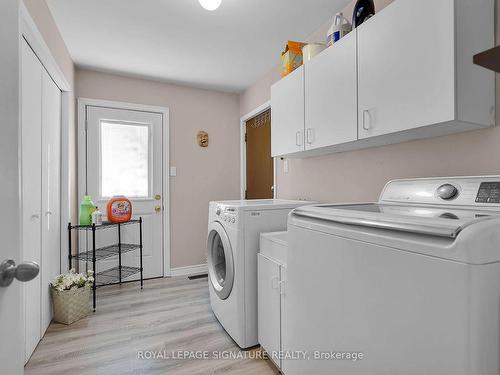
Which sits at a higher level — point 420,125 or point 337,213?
point 420,125

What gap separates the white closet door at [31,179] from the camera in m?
1.68

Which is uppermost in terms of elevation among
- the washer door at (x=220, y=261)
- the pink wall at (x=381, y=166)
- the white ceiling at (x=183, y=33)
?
the white ceiling at (x=183, y=33)

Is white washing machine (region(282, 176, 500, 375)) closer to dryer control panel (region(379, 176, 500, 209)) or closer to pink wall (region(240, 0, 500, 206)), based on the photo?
dryer control panel (region(379, 176, 500, 209))

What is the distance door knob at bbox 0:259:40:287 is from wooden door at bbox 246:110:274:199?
2533 mm

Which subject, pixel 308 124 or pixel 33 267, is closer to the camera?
pixel 33 267

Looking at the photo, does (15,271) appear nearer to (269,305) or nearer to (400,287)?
(400,287)

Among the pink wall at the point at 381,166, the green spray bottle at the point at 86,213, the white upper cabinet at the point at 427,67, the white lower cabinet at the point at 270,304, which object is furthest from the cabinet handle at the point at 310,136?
the green spray bottle at the point at 86,213

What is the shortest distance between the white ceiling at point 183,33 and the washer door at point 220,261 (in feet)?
5.12

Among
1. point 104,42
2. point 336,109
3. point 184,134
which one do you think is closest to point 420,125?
point 336,109

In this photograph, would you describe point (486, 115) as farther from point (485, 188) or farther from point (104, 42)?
point (104, 42)

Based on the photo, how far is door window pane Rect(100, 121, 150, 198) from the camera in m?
3.06

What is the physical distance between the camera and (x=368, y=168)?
5.89 feet

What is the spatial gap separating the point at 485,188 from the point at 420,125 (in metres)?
0.33

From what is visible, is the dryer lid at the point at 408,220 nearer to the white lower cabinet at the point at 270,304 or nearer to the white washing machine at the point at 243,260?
the white lower cabinet at the point at 270,304
